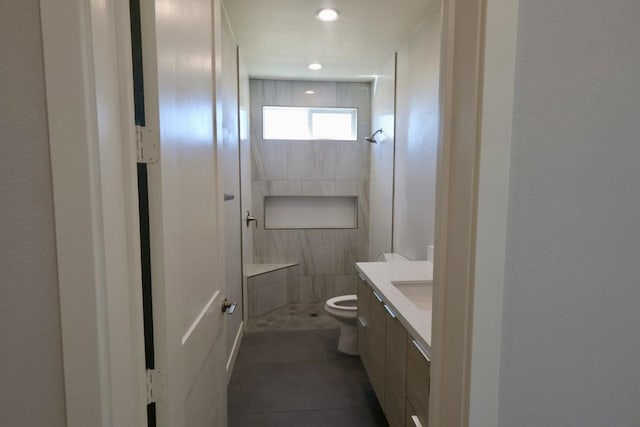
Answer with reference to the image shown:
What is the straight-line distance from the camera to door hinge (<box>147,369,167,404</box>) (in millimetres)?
824

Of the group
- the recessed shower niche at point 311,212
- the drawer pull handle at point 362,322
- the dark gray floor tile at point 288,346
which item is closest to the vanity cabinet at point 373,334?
the drawer pull handle at point 362,322

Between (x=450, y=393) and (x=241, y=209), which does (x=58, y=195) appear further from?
(x=241, y=209)

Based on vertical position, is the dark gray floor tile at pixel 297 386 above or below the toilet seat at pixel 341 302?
below

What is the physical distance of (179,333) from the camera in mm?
926

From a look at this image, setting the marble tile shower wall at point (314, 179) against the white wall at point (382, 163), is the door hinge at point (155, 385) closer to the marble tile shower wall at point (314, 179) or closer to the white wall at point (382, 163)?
the white wall at point (382, 163)

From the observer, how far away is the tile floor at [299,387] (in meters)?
2.06

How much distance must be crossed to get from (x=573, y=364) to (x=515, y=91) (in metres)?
0.55

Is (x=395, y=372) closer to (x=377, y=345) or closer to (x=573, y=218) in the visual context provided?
(x=377, y=345)

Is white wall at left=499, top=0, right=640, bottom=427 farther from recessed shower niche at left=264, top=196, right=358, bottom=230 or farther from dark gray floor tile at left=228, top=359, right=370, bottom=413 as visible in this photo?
recessed shower niche at left=264, top=196, right=358, bottom=230

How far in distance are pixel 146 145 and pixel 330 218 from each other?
11.8ft

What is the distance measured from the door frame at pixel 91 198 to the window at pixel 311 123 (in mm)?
3441

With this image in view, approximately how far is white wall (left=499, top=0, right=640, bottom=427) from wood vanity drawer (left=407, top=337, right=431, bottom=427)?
52 centimetres

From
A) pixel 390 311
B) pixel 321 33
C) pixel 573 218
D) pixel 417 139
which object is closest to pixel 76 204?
pixel 573 218

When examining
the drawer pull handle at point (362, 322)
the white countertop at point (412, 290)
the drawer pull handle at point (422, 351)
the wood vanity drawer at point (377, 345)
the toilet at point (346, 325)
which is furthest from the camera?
the toilet at point (346, 325)
